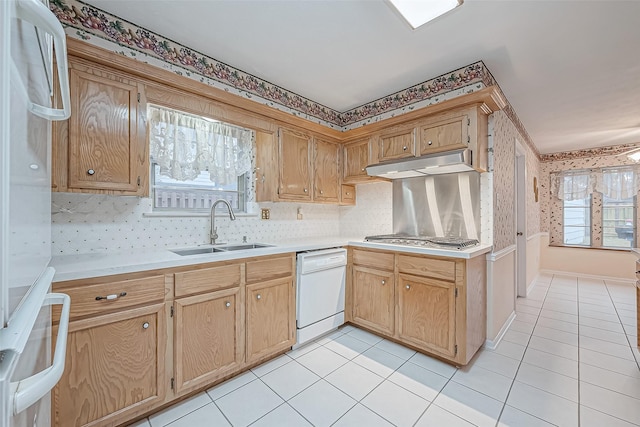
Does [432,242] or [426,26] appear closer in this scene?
[426,26]

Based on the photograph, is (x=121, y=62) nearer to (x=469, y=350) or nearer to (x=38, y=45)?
(x=38, y=45)

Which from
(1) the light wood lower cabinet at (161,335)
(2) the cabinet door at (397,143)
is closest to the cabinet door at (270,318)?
(1) the light wood lower cabinet at (161,335)

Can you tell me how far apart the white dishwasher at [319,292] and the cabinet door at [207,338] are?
591mm

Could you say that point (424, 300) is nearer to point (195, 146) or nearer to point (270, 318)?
point (270, 318)

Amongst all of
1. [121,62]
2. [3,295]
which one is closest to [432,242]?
[3,295]

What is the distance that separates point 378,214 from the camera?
3.37 meters

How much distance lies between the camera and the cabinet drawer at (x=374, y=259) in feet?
8.26

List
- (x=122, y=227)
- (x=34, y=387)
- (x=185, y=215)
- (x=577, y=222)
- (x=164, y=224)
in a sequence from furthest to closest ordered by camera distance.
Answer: (x=577, y=222) → (x=185, y=215) → (x=164, y=224) → (x=122, y=227) → (x=34, y=387)

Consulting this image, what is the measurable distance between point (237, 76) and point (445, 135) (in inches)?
78.1

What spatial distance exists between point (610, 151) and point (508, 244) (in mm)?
3862

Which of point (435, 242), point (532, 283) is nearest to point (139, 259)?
point (435, 242)

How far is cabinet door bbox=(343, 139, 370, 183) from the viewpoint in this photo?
312 cm

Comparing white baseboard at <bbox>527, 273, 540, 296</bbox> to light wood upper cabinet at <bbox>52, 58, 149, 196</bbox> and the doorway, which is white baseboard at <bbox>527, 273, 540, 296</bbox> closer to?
the doorway

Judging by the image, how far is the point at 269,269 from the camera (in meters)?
2.16
